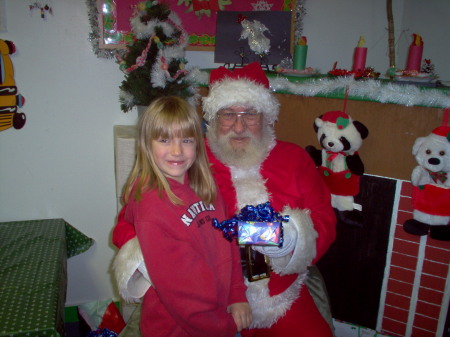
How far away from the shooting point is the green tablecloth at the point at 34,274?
5.08 feet

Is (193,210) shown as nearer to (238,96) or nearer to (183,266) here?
(183,266)

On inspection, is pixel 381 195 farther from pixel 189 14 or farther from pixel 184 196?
pixel 189 14

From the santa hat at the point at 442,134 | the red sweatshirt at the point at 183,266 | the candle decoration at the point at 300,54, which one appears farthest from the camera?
the candle decoration at the point at 300,54

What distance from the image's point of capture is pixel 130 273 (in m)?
1.39

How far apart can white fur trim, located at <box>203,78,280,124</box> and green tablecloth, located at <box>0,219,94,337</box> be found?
3.81ft

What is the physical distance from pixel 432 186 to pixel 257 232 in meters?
0.97

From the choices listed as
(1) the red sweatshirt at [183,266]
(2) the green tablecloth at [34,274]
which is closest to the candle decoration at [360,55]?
(1) the red sweatshirt at [183,266]

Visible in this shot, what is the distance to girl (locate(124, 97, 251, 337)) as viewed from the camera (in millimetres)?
1211

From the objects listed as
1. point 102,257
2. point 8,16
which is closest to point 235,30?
point 8,16

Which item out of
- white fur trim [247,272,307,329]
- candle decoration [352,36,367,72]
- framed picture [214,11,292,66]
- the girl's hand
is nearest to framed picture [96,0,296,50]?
framed picture [214,11,292,66]

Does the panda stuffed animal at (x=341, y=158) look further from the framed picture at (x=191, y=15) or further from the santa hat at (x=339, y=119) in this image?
the framed picture at (x=191, y=15)

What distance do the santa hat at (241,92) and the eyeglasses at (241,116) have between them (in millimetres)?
35

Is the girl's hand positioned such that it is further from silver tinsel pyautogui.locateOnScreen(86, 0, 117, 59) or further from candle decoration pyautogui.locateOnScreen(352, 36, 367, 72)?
silver tinsel pyautogui.locateOnScreen(86, 0, 117, 59)

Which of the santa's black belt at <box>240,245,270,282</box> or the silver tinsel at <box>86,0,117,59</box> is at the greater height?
the silver tinsel at <box>86,0,117,59</box>
